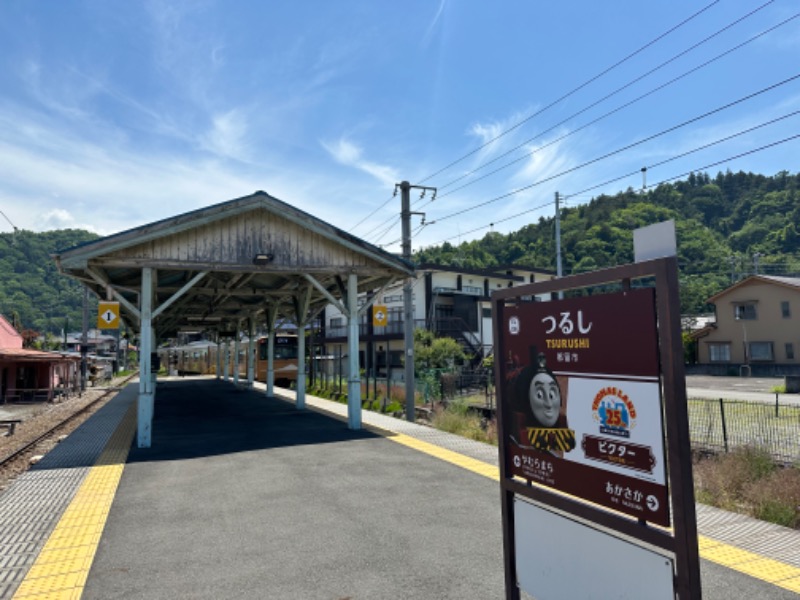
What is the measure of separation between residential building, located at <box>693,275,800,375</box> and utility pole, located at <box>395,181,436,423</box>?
1220 inches

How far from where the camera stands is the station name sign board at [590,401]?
2725mm

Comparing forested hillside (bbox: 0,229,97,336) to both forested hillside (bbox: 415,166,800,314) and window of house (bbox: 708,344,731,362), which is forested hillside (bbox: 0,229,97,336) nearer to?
forested hillside (bbox: 415,166,800,314)

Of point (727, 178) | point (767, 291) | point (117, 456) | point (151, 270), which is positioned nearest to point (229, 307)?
point (151, 270)

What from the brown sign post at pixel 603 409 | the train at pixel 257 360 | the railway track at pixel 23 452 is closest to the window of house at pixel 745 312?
the train at pixel 257 360

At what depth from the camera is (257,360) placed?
1394 inches

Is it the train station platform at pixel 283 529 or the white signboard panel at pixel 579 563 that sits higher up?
the white signboard panel at pixel 579 563

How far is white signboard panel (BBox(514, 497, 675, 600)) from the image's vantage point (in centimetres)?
275

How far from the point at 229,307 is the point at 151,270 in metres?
10.0

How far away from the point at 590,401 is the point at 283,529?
410 centimetres

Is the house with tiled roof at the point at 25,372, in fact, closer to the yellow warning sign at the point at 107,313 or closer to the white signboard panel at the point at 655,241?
the yellow warning sign at the point at 107,313

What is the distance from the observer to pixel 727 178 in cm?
10675

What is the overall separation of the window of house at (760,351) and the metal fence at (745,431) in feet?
82.1

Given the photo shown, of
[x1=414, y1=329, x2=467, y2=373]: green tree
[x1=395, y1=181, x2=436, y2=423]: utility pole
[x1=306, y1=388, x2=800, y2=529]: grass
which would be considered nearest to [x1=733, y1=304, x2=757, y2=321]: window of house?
[x1=414, y1=329, x2=467, y2=373]: green tree

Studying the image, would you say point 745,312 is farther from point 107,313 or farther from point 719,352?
point 107,313
